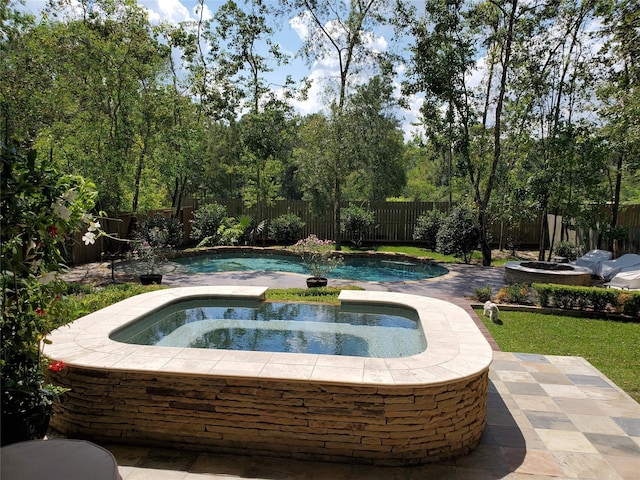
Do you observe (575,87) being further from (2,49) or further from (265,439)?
(2,49)

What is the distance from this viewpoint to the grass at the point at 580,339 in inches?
203

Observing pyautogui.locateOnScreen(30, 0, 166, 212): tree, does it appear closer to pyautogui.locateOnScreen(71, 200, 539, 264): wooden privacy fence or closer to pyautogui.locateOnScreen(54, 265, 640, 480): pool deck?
pyautogui.locateOnScreen(71, 200, 539, 264): wooden privacy fence

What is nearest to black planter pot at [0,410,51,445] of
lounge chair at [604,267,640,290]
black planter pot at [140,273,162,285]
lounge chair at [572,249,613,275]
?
black planter pot at [140,273,162,285]

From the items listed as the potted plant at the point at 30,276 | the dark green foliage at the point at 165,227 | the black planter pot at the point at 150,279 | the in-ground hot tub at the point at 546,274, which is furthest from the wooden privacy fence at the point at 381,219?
the potted plant at the point at 30,276

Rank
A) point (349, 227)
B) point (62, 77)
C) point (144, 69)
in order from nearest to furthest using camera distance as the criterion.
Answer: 1. point (62, 77)
2. point (144, 69)
3. point (349, 227)

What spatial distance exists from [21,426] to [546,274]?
29.9 ft

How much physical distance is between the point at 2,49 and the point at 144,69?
3.12m

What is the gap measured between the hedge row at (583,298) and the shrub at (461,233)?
15.3 feet

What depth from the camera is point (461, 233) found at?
40.7 feet

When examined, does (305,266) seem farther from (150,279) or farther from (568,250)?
(568,250)

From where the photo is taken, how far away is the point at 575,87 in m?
11.7

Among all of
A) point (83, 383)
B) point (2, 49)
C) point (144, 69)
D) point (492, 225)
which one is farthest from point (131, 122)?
point (492, 225)

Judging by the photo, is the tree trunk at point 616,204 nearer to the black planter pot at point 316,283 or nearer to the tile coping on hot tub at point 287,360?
the black planter pot at point 316,283

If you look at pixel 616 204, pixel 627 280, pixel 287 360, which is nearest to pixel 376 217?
pixel 616 204
